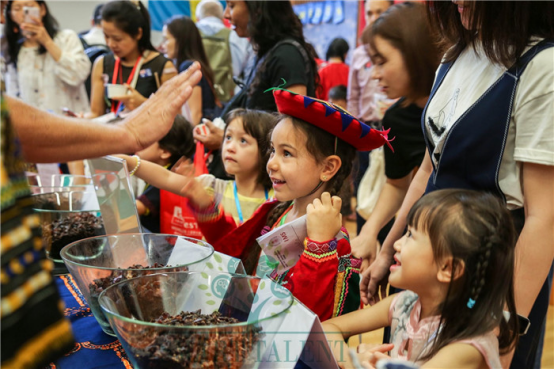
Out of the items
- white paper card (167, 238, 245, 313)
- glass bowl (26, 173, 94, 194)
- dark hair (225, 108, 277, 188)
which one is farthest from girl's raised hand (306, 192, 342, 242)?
glass bowl (26, 173, 94, 194)

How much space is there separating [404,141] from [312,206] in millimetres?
928

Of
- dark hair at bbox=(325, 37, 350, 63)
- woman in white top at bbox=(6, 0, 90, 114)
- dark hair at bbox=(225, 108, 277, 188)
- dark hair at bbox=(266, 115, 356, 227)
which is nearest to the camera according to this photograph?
dark hair at bbox=(266, 115, 356, 227)

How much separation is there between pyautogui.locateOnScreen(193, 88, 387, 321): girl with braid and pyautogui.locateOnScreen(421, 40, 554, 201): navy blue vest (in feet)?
0.96

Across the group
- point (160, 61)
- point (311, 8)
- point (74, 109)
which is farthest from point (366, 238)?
point (311, 8)

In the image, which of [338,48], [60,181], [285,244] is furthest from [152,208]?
[338,48]

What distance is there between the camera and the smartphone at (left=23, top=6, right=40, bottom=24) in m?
3.45

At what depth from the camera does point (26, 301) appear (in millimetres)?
689

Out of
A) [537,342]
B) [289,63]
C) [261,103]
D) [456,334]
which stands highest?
[289,63]

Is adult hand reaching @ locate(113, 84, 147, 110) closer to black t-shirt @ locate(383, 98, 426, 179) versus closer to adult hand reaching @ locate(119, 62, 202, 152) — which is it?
black t-shirt @ locate(383, 98, 426, 179)

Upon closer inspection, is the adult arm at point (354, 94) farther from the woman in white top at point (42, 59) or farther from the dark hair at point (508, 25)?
the dark hair at point (508, 25)

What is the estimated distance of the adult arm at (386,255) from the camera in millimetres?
1462

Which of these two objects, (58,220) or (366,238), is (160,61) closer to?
(58,220)

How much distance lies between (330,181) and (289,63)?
34.0 inches

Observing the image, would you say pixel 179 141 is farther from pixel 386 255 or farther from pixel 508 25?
pixel 508 25
